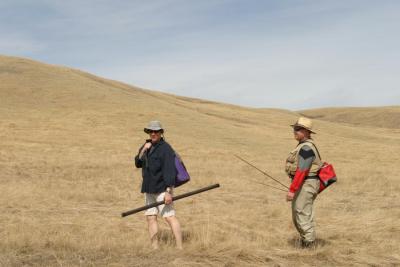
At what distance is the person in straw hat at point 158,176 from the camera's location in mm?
7395

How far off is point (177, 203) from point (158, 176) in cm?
629

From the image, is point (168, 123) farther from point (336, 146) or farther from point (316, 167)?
point (316, 167)

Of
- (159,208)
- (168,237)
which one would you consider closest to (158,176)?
(159,208)

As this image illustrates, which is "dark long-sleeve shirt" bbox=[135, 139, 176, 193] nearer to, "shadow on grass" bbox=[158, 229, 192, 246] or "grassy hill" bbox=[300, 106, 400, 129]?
"shadow on grass" bbox=[158, 229, 192, 246]

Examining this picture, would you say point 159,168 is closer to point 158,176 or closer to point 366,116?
point 158,176

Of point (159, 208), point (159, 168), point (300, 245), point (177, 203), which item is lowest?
point (177, 203)

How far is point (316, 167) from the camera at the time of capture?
775 cm

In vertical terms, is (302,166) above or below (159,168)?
above

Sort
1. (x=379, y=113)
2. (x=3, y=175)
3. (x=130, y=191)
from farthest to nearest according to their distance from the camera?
(x=379, y=113) → (x=3, y=175) → (x=130, y=191)

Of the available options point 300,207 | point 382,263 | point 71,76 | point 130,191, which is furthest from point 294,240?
point 71,76

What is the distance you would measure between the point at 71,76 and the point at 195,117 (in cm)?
1843

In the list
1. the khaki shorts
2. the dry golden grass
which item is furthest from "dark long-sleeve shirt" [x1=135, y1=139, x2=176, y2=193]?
the dry golden grass

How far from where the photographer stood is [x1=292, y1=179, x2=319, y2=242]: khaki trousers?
7.74 metres

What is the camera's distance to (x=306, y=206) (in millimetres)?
7777
